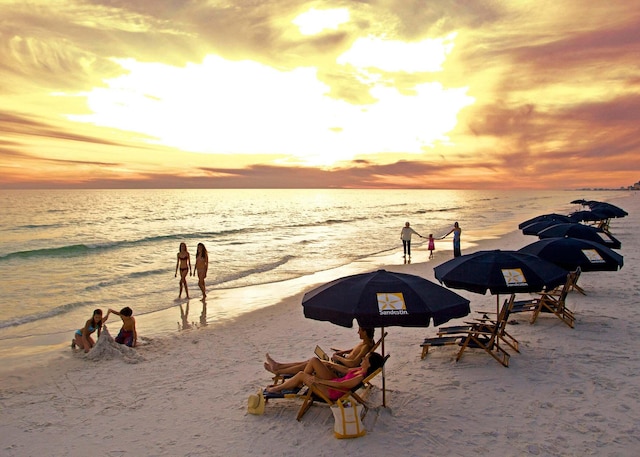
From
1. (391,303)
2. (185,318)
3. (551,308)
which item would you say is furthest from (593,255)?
(185,318)

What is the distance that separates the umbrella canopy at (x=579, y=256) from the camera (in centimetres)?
843

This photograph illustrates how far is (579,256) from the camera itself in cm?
849

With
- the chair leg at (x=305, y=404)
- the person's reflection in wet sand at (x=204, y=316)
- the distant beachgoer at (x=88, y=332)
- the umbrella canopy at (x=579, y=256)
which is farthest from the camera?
the person's reflection in wet sand at (x=204, y=316)

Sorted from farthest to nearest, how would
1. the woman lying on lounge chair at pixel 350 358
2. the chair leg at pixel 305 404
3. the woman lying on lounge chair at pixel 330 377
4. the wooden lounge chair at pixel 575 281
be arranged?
the wooden lounge chair at pixel 575 281 → the woman lying on lounge chair at pixel 350 358 → the chair leg at pixel 305 404 → the woman lying on lounge chair at pixel 330 377

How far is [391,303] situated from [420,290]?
51cm

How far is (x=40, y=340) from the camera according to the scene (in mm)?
11797

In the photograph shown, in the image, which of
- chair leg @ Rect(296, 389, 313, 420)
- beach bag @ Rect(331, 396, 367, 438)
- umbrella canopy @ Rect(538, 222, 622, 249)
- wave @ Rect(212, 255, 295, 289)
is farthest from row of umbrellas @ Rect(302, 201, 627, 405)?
wave @ Rect(212, 255, 295, 289)

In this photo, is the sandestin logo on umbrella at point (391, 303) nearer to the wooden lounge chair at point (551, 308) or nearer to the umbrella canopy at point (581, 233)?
the wooden lounge chair at point (551, 308)

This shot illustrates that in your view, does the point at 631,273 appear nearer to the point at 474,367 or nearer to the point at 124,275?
the point at 474,367

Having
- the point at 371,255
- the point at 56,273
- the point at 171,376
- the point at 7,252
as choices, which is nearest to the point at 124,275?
the point at 56,273

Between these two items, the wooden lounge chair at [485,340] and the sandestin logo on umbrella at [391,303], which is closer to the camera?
the sandestin logo on umbrella at [391,303]

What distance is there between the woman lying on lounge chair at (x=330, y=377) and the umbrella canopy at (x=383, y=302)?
3.08 feet

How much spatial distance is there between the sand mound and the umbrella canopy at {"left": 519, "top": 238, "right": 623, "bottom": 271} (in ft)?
29.9

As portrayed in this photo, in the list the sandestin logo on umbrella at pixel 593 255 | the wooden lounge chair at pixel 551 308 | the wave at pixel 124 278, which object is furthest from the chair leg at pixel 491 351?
the wave at pixel 124 278
